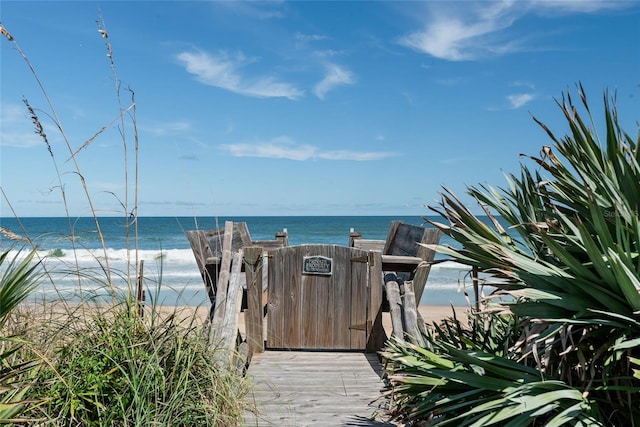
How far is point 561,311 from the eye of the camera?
2268 millimetres

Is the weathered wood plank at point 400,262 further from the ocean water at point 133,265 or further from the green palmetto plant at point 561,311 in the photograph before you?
the green palmetto plant at point 561,311

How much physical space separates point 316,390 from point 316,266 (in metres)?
1.72

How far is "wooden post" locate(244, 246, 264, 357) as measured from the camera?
220 inches

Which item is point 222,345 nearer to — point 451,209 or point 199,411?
point 199,411

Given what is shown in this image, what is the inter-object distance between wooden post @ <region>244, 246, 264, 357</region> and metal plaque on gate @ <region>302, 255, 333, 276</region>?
0.51 meters

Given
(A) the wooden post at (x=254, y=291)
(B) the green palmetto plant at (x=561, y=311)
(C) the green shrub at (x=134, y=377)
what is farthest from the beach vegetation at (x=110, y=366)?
(A) the wooden post at (x=254, y=291)

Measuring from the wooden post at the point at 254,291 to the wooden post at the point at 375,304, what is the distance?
1.16 metres

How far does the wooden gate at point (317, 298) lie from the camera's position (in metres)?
5.88

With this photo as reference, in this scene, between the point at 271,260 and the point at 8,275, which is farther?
the point at 271,260

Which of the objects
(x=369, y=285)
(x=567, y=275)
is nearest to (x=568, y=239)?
(x=567, y=275)

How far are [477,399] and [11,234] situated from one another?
8.16 ft

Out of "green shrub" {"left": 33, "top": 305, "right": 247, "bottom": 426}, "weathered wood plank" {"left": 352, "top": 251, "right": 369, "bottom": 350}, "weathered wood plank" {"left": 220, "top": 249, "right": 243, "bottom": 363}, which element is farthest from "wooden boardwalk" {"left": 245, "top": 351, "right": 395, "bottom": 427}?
"green shrub" {"left": 33, "top": 305, "right": 247, "bottom": 426}

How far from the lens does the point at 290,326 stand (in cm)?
591

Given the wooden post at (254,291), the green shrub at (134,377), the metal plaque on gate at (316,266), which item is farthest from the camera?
the metal plaque on gate at (316,266)
